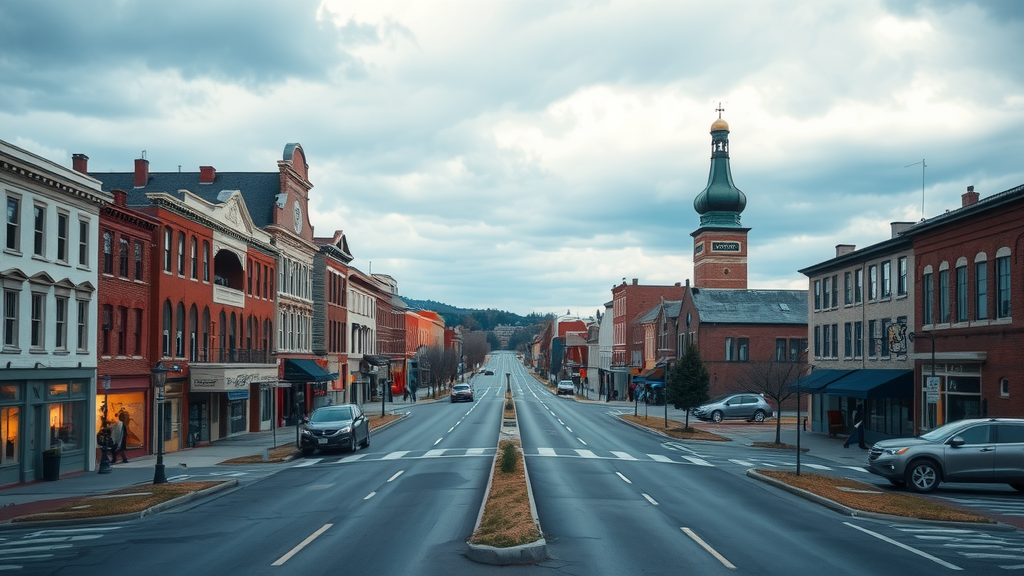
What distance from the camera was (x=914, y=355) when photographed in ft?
116

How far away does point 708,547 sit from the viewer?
13.6 m

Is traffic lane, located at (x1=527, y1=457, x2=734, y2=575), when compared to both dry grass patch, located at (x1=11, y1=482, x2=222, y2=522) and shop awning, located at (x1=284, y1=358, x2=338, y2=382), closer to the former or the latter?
dry grass patch, located at (x1=11, y1=482, x2=222, y2=522)

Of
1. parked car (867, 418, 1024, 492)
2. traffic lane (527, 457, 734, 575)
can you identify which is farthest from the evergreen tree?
parked car (867, 418, 1024, 492)

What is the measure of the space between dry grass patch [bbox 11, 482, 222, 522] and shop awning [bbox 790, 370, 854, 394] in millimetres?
28413

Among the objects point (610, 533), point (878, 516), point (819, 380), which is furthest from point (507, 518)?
point (819, 380)

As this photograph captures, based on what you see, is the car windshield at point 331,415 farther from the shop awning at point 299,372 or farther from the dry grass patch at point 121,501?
the shop awning at point 299,372

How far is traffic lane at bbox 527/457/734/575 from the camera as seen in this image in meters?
→ 12.3

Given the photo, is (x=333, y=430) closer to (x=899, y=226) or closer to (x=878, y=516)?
(x=878, y=516)

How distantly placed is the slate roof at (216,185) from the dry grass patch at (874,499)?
35.2 meters

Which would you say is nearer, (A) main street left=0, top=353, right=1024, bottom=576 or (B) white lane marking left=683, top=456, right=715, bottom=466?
(A) main street left=0, top=353, right=1024, bottom=576

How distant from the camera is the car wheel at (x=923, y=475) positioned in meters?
21.3

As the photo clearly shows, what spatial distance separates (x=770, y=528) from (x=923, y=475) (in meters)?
7.79

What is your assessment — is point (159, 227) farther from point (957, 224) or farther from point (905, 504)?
point (957, 224)

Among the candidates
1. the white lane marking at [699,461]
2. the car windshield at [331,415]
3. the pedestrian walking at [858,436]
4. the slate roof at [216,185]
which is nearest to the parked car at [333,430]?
the car windshield at [331,415]
